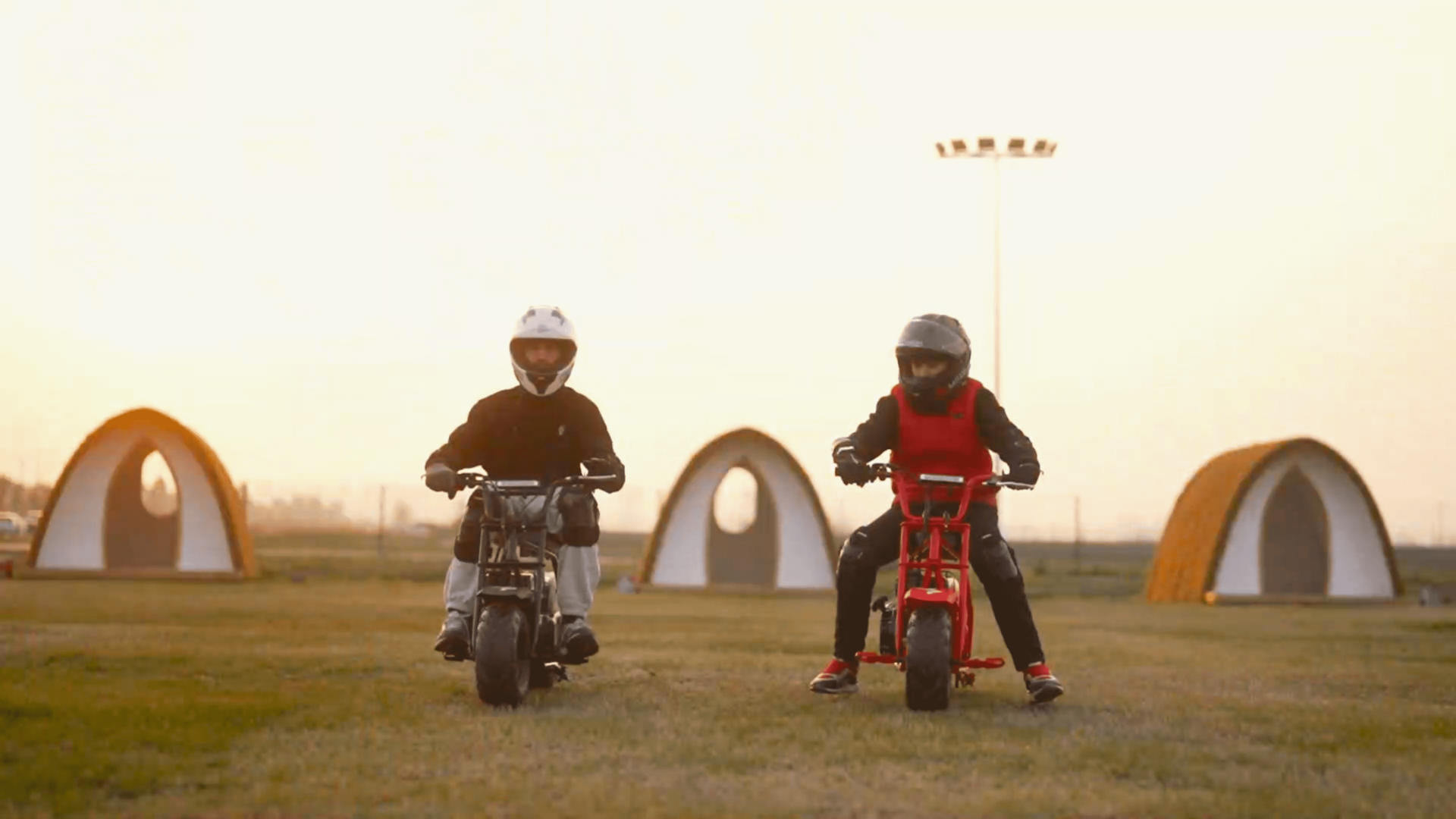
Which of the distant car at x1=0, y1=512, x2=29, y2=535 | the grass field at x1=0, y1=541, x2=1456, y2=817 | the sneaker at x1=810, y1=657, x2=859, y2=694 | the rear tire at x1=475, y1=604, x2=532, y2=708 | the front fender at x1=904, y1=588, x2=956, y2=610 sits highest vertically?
the front fender at x1=904, y1=588, x2=956, y2=610

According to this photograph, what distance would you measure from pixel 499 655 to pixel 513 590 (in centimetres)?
34

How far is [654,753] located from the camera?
723 centimetres

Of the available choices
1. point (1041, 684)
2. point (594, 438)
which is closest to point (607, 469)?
point (594, 438)

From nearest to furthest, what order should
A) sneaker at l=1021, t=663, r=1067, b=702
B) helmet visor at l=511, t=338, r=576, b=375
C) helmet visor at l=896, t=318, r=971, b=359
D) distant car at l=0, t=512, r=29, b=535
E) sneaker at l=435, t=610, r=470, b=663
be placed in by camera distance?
1. sneaker at l=1021, t=663, r=1067, b=702
2. sneaker at l=435, t=610, r=470, b=663
3. helmet visor at l=896, t=318, r=971, b=359
4. helmet visor at l=511, t=338, r=576, b=375
5. distant car at l=0, t=512, r=29, b=535

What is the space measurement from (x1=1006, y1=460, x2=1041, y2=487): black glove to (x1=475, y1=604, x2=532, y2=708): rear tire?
2.62 metres

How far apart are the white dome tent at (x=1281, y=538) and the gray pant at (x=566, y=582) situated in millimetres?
24787

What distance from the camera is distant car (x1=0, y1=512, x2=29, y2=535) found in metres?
75.2

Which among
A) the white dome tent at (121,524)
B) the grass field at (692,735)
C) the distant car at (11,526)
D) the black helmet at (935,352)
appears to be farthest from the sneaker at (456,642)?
the distant car at (11,526)

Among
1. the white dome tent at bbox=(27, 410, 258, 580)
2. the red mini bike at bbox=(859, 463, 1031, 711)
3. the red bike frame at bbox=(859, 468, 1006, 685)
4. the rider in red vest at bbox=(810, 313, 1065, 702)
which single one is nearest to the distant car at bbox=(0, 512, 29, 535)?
the white dome tent at bbox=(27, 410, 258, 580)

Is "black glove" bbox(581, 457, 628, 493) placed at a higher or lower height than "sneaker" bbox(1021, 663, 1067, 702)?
higher

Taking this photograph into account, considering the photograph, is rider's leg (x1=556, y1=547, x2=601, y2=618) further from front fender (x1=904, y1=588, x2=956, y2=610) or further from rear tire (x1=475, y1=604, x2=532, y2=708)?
front fender (x1=904, y1=588, x2=956, y2=610)

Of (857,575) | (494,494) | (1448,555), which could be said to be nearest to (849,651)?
(857,575)

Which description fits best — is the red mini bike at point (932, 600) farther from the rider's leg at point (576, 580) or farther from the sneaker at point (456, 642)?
the sneaker at point (456, 642)

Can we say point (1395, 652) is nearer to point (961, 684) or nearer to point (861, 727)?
point (961, 684)
